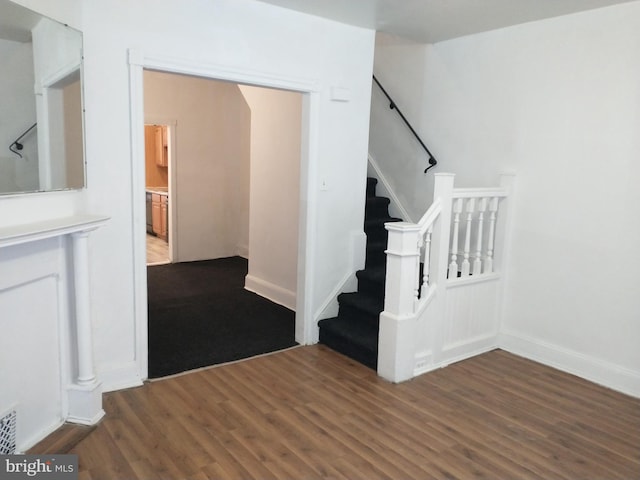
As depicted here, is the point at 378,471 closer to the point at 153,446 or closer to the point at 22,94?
the point at 153,446

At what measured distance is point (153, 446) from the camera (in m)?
2.69

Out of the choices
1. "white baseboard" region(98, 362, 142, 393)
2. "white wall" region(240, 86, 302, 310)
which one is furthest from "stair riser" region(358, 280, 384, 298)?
"white baseboard" region(98, 362, 142, 393)

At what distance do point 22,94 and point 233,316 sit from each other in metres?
2.85

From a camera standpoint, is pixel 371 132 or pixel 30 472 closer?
pixel 30 472

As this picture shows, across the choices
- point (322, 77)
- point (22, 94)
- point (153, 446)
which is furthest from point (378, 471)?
point (322, 77)

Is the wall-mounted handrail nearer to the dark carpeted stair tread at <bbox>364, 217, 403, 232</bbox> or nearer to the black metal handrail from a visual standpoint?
the dark carpeted stair tread at <bbox>364, 217, 403, 232</bbox>

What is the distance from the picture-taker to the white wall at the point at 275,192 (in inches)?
197

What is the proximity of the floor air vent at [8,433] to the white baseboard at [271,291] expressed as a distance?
9.60 feet

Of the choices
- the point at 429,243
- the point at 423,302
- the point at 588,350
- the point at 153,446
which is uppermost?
the point at 429,243

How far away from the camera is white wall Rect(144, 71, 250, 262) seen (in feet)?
22.9

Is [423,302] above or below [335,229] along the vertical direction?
below

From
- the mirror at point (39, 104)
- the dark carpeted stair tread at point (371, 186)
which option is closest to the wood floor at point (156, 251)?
the dark carpeted stair tread at point (371, 186)

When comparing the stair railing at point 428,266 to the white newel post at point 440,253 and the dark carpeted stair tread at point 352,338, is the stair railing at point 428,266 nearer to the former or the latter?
the white newel post at point 440,253

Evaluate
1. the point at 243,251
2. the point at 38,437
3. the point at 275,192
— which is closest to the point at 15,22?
the point at 38,437
